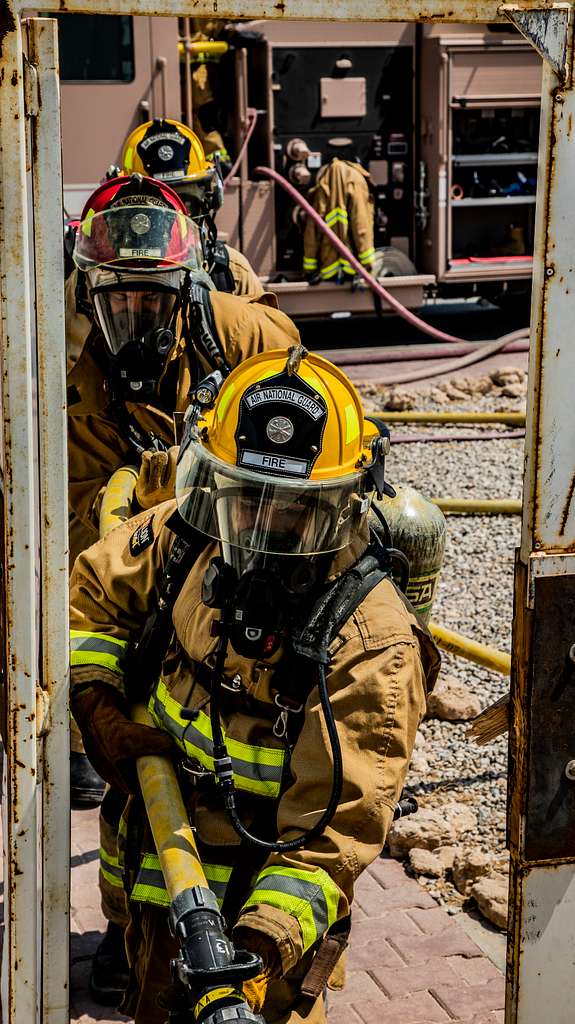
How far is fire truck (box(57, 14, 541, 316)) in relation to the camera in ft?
35.8

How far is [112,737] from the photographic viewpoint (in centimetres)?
258

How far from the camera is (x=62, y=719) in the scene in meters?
2.04

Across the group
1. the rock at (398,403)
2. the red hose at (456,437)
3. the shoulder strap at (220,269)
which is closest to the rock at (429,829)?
the shoulder strap at (220,269)

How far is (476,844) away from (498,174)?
29.8ft

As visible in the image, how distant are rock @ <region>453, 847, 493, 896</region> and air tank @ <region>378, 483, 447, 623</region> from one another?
0.89 meters

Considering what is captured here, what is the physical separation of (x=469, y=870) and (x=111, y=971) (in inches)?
43.5

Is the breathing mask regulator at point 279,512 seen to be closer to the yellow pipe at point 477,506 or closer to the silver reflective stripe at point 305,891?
the silver reflective stripe at point 305,891

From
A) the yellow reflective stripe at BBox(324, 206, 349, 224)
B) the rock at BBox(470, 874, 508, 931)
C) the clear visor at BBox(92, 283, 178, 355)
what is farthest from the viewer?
the yellow reflective stripe at BBox(324, 206, 349, 224)

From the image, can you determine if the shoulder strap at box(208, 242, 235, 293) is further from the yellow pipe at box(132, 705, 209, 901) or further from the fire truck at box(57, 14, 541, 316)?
the fire truck at box(57, 14, 541, 316)

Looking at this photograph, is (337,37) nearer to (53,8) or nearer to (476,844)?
(476,844)

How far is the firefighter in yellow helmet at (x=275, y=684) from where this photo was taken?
2.31 m

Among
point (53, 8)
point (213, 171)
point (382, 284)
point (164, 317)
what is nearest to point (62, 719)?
point (53, 8)

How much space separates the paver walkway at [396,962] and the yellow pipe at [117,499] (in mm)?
1142

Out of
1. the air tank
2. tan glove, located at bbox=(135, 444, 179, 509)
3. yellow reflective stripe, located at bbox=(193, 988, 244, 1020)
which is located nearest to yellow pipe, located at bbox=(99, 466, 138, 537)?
tan glove, located at bbox=(135, 444, 179, 509)
